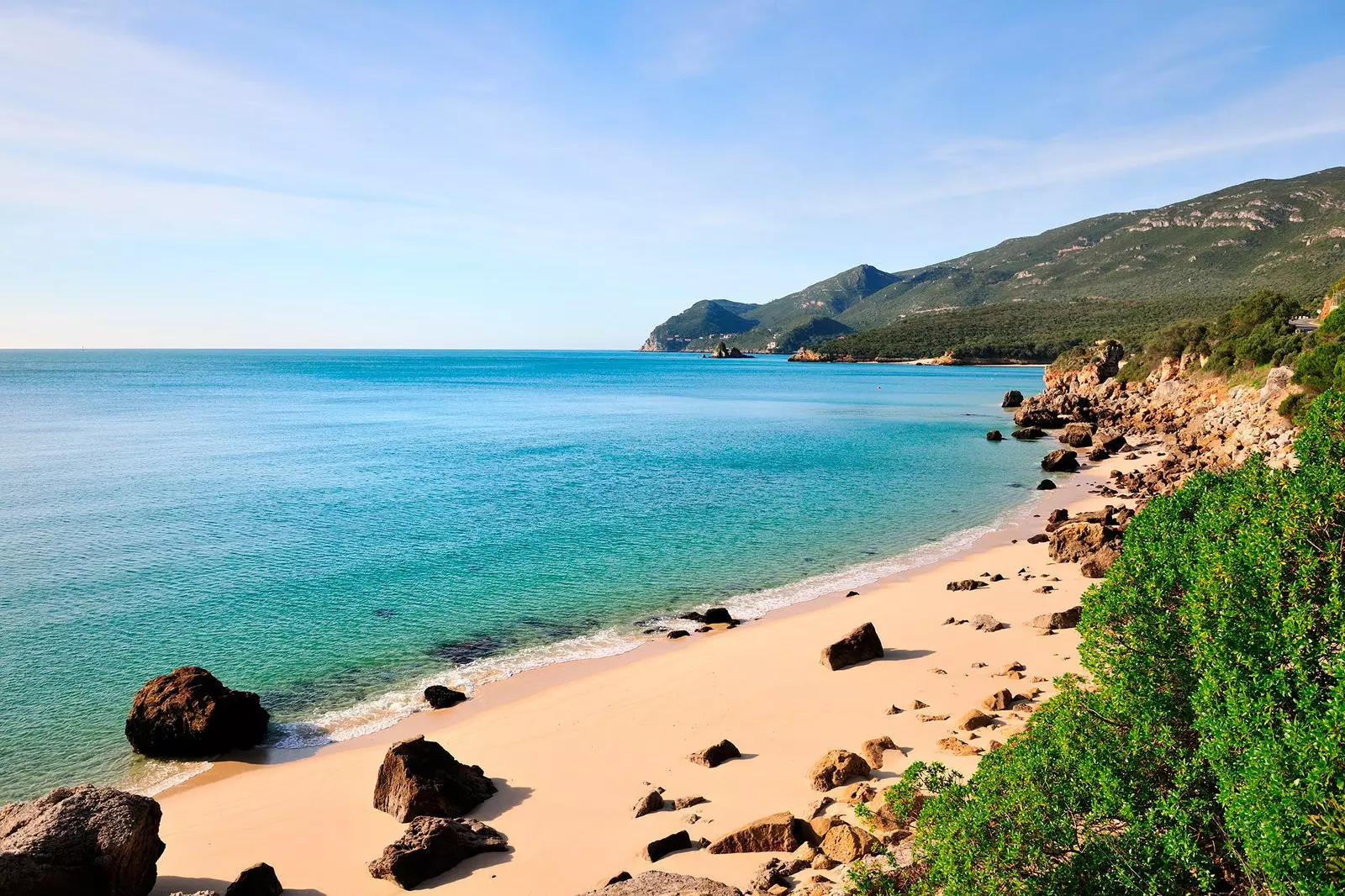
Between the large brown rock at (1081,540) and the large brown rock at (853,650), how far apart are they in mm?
11379

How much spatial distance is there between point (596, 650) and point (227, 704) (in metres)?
8.59

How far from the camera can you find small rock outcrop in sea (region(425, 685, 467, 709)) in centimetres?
1700

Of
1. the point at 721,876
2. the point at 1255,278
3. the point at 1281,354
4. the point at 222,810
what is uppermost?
the point at 1255,278

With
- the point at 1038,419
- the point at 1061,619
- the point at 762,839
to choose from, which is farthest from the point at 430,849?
the point at 1038,419

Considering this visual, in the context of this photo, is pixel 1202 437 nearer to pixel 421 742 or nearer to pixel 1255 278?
pixel 421 742

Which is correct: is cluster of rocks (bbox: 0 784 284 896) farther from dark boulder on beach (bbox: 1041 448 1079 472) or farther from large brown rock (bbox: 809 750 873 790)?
dark boulder on beach (bbox: 1041 448 1079 472)

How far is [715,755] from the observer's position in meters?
13.7

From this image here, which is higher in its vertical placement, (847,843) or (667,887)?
(667,887)

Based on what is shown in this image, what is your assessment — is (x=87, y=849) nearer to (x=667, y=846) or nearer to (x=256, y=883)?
(x=256, y=883)

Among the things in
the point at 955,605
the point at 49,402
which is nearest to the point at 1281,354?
the point at 955,605

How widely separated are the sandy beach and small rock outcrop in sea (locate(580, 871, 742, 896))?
109cm

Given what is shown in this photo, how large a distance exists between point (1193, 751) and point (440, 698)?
47.6 feet

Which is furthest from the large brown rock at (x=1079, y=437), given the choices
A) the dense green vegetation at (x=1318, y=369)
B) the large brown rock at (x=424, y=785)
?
the large brown rock at (x=424, y=785)

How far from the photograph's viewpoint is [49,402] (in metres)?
92.2
